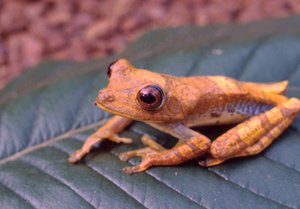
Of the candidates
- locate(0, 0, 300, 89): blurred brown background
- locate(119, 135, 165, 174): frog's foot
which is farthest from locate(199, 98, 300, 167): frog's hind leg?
locate(0, 0, 300, 89): blurred brown background

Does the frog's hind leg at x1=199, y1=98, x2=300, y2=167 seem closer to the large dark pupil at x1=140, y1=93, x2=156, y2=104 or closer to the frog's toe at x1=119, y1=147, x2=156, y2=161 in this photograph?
the frog's toe at x1=119, y1=147, x2=156, y2=161

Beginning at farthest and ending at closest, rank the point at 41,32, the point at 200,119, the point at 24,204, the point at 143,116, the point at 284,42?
the point at 41,32, the point at 284,42, the point at 200,119, the point at 143,116, the point at 24,204

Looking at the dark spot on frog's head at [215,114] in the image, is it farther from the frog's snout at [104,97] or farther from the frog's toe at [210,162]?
the frog's snout at [104,97]

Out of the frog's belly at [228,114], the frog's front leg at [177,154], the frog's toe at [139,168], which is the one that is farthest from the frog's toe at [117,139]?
the frog's belly at [228,114]

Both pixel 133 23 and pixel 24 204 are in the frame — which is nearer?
pixel 24 204

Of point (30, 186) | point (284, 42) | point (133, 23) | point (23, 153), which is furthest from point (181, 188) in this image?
point (133, 23)

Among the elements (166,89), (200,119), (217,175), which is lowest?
(217,175)

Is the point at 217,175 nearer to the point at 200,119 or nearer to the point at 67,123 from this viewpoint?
the point at 200,119
